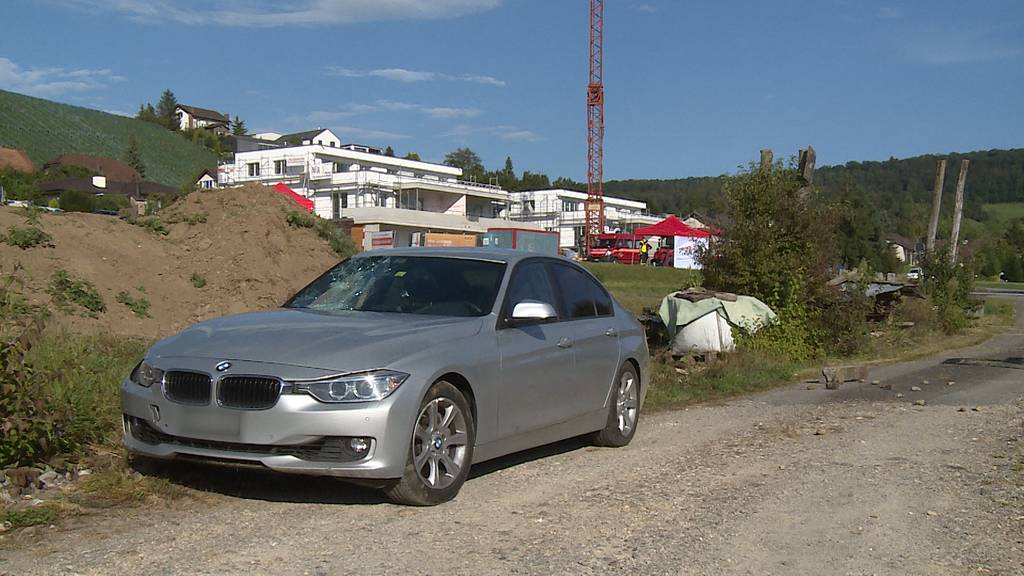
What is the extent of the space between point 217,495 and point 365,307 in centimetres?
172

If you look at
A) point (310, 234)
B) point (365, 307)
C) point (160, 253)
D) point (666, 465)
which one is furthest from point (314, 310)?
point (310, 234)

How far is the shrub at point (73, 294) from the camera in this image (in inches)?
597

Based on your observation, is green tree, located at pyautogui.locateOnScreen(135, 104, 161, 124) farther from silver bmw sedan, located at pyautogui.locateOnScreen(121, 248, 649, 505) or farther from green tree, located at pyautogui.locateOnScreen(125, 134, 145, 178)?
silver bmw sedan, located at pyautogui.locateOnScreen(121, 248, 649, 505)

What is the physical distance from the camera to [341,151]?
292 ft

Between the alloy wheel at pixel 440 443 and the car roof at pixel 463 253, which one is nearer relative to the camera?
the alloy wheel at pixel 440 443

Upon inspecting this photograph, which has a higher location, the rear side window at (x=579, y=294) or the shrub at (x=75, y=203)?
the rear side window at (x=579, y=294)

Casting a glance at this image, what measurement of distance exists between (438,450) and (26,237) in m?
12.9

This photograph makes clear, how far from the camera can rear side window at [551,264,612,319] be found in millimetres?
8031

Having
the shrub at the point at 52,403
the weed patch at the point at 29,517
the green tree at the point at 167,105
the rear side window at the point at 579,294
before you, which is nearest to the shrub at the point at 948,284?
the rear side window at the point at 579,294

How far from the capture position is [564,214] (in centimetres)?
10438

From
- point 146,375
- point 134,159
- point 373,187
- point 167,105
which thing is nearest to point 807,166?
point 146,375

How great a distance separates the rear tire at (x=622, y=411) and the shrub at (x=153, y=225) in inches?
556

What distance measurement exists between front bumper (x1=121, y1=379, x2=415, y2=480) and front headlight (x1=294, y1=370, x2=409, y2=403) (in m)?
0.04

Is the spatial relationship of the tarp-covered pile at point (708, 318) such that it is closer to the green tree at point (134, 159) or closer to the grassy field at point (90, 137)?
the grassy field at point (90, 137)
